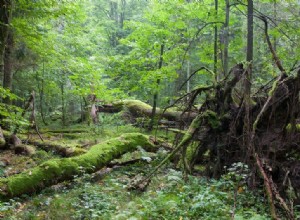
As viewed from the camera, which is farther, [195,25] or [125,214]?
[195,25]

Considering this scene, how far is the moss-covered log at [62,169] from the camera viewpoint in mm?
5777

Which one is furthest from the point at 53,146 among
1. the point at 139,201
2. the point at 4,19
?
Answer: the point at 139,201

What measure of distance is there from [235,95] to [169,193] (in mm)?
3109

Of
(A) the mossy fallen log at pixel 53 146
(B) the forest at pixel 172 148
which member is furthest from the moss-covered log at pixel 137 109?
(A) the mossy fallen log at pixel 53 146

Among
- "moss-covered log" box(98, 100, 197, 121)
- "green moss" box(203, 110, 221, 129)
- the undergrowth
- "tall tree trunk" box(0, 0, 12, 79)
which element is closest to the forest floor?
the undergrowth

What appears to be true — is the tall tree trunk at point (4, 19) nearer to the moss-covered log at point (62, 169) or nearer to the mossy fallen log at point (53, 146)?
the moss-covered log at point (62, 169)

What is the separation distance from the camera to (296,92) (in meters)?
5.89

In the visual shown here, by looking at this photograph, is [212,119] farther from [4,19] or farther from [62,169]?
[4,19]

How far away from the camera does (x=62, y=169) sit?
6645 millimetres

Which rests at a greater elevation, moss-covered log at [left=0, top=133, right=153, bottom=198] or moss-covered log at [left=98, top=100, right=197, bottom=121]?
moss-covered log at [left=98, top=100, right=197, bottom=121]

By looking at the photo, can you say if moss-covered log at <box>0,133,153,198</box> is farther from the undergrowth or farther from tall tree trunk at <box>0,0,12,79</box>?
tall tree trunk at <box>0,0,12,79</box>

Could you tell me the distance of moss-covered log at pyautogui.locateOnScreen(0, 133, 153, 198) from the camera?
578 centimetres

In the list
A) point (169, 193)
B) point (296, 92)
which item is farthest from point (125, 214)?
point (296, 92)

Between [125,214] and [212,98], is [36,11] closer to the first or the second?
[212,98]
